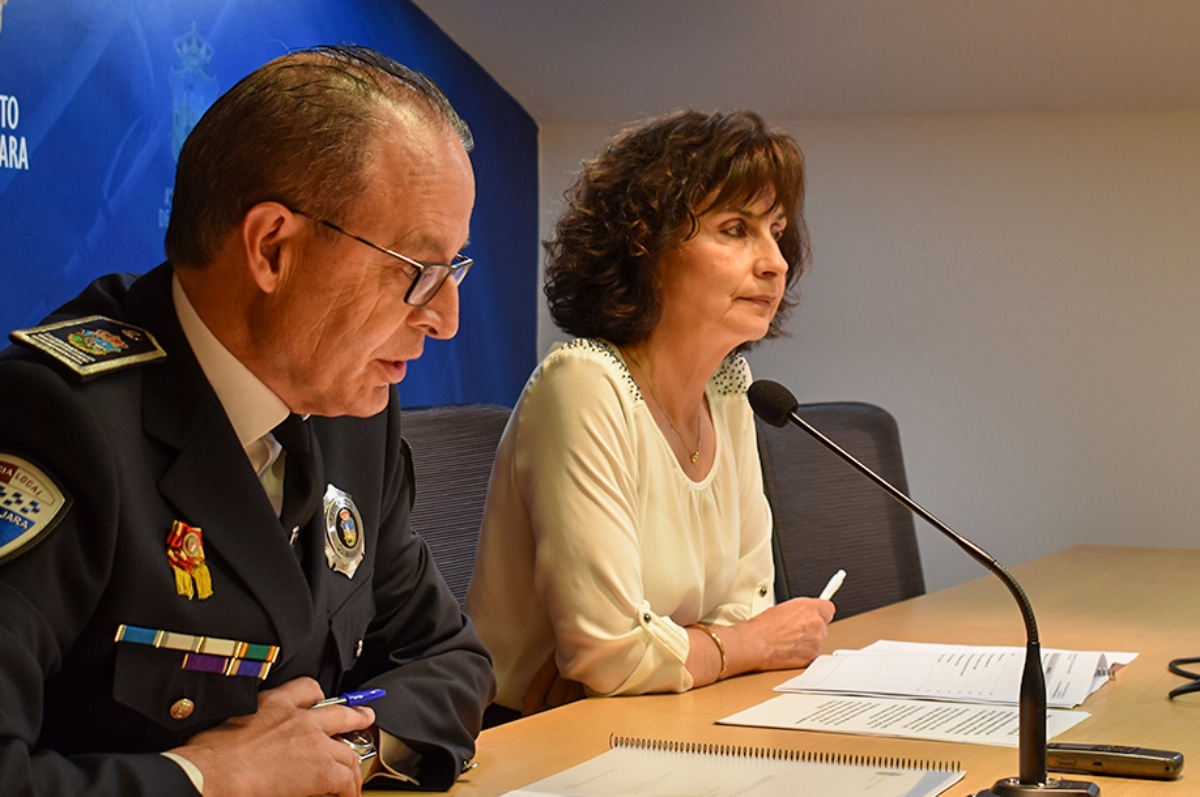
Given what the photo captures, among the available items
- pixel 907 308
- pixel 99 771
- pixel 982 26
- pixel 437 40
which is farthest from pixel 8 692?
pixel 907 308

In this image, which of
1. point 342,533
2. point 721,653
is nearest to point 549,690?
point 721,653

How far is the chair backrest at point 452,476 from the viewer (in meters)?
1.94

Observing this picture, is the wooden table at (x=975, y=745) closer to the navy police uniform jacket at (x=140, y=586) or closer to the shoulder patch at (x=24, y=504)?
the navy police uniform jacket at (x=140, y=586)

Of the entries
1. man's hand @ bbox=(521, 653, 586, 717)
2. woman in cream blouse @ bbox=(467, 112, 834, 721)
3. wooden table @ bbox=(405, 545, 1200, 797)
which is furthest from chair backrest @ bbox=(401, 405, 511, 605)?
wooden table @ bbox=(405, 545, 1200, 797)

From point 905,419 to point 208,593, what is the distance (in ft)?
10.4

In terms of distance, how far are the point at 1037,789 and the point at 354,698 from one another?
0.61m

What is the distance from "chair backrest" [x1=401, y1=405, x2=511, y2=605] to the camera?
194 cm

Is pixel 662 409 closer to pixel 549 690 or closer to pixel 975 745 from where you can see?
pixel 549 690

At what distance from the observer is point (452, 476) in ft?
6.53

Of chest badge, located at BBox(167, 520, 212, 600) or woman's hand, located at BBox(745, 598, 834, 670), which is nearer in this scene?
chest badge, located at BBox(167, 520, 212, 600)

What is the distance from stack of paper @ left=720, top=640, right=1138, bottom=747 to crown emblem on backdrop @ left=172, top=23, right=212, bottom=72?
1.54 meters

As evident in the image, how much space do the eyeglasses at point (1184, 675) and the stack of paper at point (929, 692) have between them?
62 mm

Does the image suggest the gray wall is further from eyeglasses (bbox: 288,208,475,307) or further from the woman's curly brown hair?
eyeglasses (bbox: 288,208,475,307)

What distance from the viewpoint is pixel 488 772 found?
4.15ft
